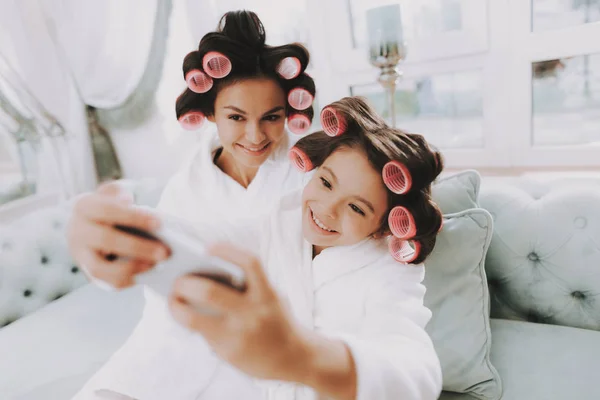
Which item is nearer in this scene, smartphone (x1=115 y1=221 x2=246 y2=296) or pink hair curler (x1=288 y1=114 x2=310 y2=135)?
smartphone (x1=115 y1=221 x2=246 y2=296)

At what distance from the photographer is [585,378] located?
2.11 ft

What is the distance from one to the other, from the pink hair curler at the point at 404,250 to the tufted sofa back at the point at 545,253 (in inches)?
15.0

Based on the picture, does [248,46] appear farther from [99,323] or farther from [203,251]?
[99,323]

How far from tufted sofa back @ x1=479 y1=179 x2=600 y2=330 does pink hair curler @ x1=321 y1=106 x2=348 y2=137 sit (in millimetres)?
439

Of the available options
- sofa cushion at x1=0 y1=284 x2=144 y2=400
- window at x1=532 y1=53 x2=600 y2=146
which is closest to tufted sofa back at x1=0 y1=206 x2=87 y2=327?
sofa cushion at x1=0 y1=284 x2=144 y2=400

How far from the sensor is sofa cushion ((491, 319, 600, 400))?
64 cm

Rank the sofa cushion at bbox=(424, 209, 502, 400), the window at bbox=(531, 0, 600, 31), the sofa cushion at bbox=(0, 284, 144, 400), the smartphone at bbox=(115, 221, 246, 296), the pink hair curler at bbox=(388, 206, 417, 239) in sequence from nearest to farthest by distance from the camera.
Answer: the smartphone at bbox=(115, 221, 246, 296), the pink hair curler at bbox=(388, 206, 417, 239), the sofa cushion at bbox=(424, 209, 502, 400), the sofa cushion at bbox=(0, 284, 144, 400), the window at bbox=(531, 0, 600, 31)

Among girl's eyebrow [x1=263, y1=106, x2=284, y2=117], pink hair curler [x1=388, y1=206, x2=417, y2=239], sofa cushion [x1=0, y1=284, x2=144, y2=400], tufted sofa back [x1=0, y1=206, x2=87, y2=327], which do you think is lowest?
sofa cushion [x1=0, y1=284, x2=144, y2=400]

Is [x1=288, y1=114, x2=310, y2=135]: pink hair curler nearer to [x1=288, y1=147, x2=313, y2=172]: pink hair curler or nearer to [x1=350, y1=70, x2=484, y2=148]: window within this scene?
[x1=288, y1=147, x2=313, y2=172]: pink hair curler

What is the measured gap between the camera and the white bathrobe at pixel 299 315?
0.43m

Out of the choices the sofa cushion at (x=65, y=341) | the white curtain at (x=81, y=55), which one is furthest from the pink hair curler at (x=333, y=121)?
the white curtain at (x=81, y=55)

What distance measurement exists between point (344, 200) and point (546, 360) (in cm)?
46

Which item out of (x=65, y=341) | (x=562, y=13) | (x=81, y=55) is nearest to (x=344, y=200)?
(x=65, y=341)

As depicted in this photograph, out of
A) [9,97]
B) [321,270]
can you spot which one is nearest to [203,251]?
[321,270]
